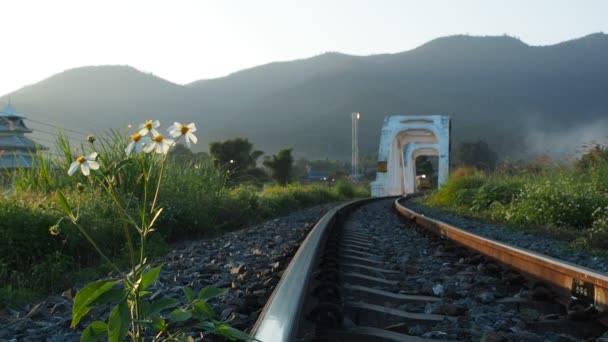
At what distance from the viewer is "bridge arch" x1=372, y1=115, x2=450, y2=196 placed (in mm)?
32344

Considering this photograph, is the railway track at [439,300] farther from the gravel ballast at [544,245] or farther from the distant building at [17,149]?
the distant building at [17,149]

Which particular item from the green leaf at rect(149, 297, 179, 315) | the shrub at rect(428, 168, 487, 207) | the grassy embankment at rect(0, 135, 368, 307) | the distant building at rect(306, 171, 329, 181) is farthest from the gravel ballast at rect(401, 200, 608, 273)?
the distant building at rect(306, 171, 329, 181)

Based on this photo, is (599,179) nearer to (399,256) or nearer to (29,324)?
(399,256)

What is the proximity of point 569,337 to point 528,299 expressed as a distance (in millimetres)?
666

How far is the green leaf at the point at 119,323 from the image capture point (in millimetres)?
1304

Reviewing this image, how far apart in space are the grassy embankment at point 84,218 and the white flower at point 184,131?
0.75 feet

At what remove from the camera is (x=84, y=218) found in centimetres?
536

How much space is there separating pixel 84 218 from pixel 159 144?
13.3 feet

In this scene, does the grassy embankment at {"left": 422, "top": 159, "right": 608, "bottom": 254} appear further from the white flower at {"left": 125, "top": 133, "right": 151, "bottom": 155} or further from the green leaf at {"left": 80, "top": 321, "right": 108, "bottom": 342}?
the green leaf at {"left": 80, "top": 321, "right": 108, "bottom": 342}

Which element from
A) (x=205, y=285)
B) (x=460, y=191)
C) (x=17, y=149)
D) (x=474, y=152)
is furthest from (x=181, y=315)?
(x=474, y=152)

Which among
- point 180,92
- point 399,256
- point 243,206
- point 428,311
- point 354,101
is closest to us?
point 428,311

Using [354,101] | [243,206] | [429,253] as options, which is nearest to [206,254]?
[429,253]

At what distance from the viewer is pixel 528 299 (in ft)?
9.12

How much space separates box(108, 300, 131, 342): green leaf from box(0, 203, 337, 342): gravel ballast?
39cm
